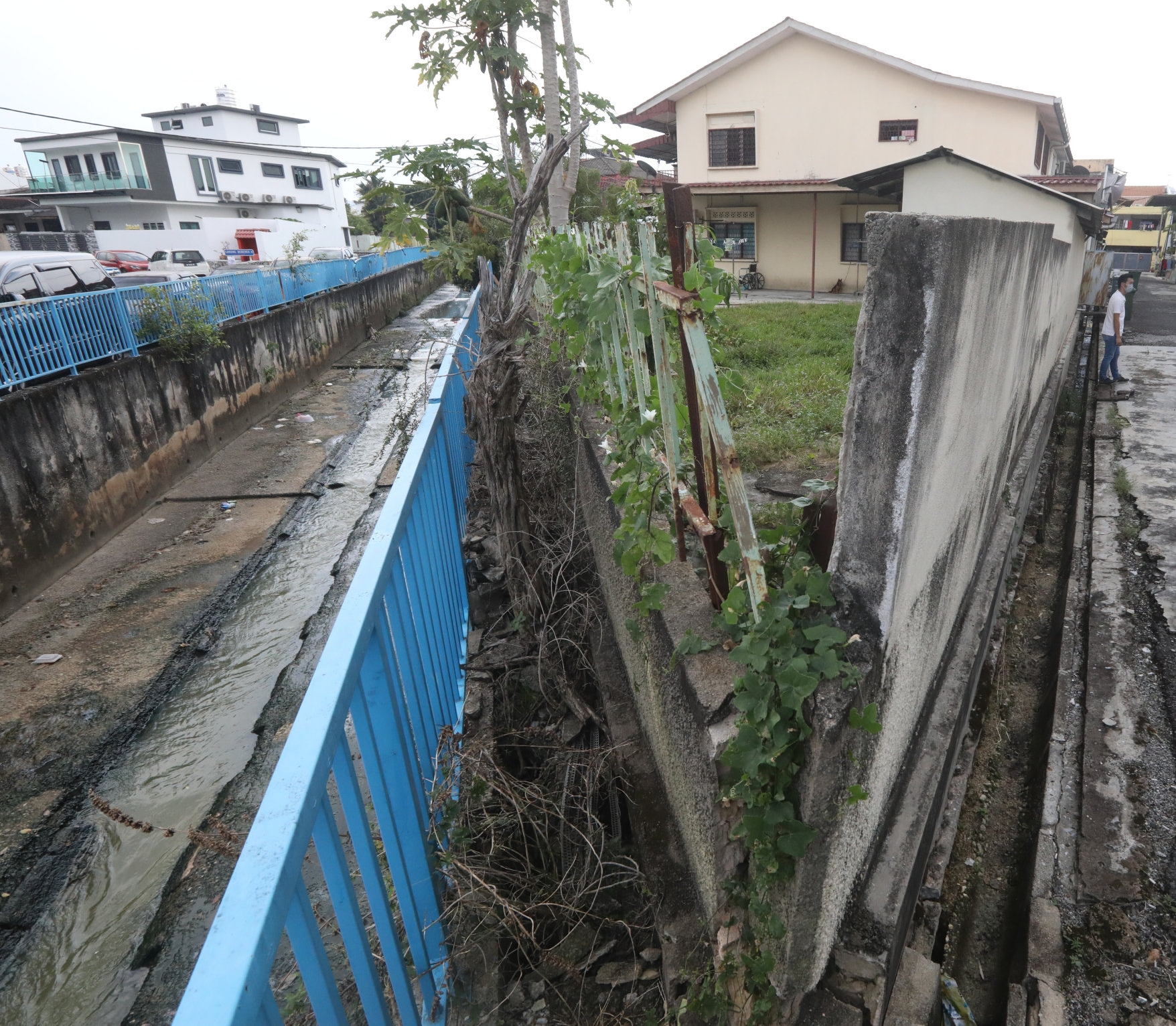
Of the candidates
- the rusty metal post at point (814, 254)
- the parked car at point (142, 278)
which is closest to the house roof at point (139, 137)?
the parked car at point (142, 278)

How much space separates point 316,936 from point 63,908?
2.90 m

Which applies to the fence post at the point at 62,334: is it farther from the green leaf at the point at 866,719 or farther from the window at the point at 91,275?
the green leaf at the point at 866,719

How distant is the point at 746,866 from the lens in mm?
1595

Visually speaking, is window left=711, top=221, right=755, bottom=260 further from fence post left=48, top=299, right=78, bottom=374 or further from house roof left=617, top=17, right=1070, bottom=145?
fence post left=48, top=299, right=78, bottom=374

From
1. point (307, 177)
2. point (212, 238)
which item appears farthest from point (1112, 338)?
point (307, 177)

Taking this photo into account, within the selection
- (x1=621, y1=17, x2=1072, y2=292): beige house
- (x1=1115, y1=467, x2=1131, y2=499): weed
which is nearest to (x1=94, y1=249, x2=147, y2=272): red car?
(x1=621, y1=17, x2=1072, y2=292): beige house

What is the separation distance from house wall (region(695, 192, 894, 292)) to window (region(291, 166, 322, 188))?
32712 millimetres

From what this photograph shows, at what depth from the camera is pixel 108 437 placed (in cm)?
728

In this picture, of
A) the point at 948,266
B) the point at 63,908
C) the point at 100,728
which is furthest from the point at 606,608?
the point at 100,728

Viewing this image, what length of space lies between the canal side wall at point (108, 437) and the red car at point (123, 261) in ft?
39.0

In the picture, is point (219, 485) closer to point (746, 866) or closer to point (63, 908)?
point (63, 908)

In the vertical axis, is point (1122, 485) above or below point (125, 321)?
below

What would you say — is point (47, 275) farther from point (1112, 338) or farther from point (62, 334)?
point (1112, 338)

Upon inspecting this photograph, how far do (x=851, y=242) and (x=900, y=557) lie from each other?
18719 mm
